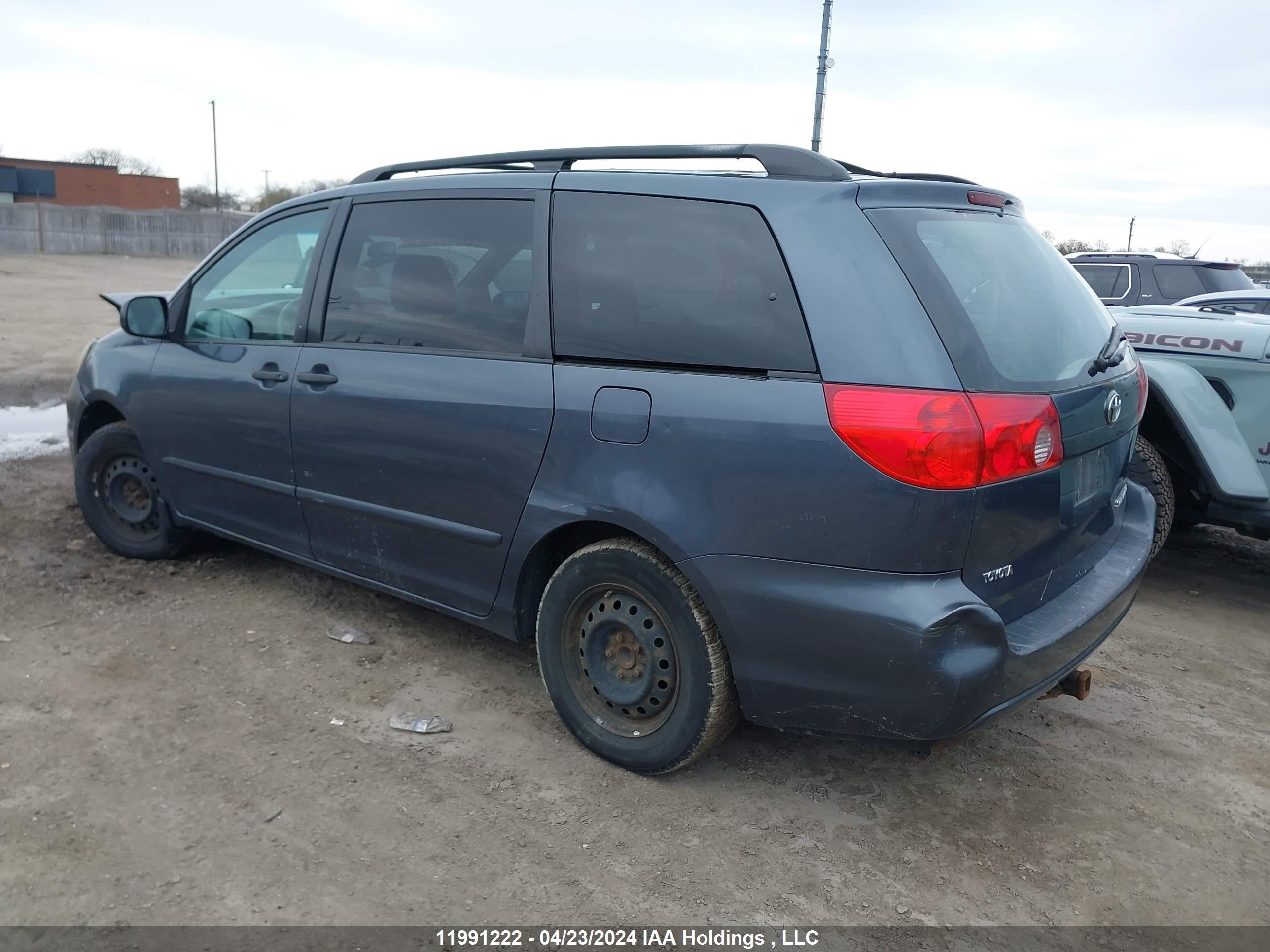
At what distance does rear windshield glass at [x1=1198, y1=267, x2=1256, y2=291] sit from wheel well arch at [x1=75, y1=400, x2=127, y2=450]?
9.11 metres

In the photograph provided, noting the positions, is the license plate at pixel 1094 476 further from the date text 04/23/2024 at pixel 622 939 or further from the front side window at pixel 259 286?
the front side window at pixel 259 286

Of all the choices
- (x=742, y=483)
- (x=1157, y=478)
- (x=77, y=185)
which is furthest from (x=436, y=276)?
(x=77, y=185)

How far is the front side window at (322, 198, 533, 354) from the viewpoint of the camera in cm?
331

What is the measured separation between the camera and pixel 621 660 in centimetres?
315

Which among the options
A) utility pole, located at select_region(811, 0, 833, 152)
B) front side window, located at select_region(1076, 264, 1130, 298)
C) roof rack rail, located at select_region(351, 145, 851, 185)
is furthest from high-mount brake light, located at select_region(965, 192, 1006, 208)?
utility pole, located at select_region(811, 0, 833, 152)

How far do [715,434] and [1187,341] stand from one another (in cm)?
360

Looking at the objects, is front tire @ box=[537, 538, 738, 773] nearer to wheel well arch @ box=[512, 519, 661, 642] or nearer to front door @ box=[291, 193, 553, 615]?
wheel well arch @ box=[512, 519, 661, 642]

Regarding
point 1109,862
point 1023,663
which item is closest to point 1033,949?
point 1109,862

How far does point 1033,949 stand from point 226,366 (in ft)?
11.7

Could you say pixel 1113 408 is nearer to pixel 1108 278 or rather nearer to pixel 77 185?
pixel 1108 278

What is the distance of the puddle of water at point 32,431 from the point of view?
6668mm

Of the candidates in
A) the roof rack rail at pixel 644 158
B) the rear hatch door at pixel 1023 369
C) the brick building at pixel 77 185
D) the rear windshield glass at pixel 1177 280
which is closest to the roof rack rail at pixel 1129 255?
the rear windshield glass at pixel 1177 280

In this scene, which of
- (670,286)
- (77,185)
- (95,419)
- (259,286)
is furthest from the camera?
(77,185)

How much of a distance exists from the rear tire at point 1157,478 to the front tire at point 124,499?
15.2 ft
